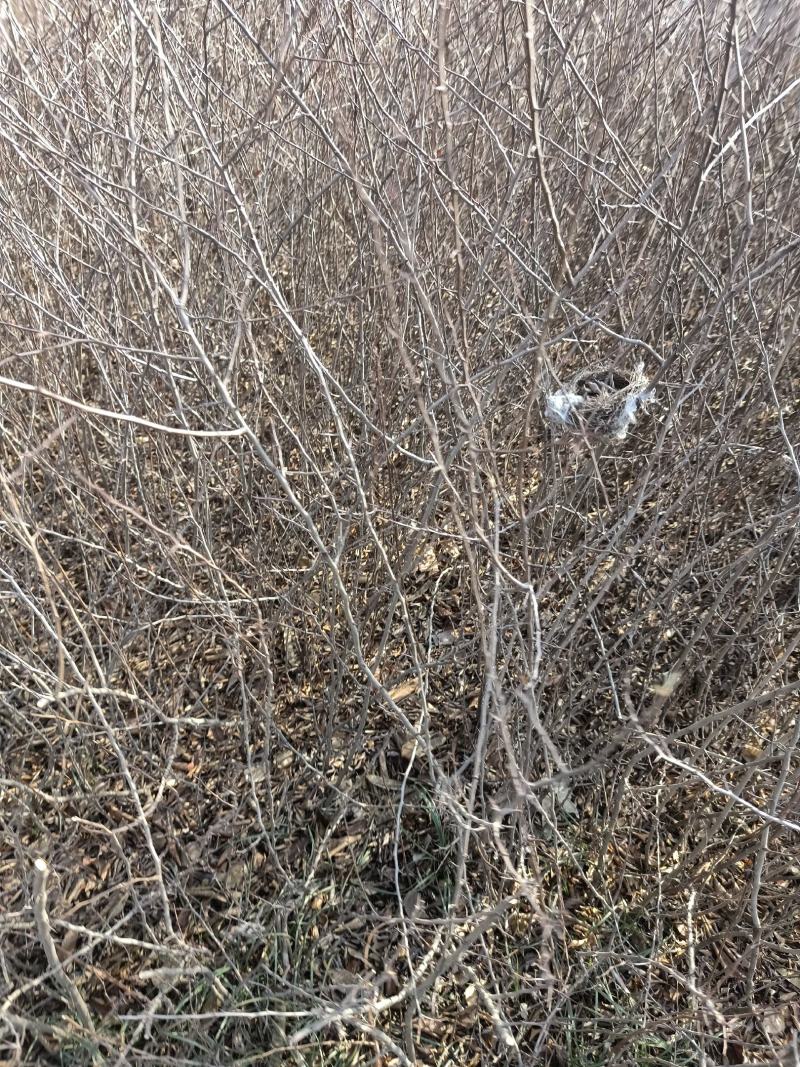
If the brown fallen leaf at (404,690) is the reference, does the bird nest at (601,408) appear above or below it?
above

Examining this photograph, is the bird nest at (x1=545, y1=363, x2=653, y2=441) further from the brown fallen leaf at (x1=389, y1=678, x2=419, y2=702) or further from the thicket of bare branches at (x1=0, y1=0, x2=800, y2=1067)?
the brown fallen leaf at (x1=389, y1=678, x2=419, y2=702)

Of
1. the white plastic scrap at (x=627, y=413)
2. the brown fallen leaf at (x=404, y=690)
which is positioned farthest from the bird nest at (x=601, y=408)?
the brown fallen leaf at (x=404, y=690)

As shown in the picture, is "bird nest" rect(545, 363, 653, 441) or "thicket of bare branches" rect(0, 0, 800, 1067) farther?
"thicket of bare branches" rect(0, 0, 800, 1067)

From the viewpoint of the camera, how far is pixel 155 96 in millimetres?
2012

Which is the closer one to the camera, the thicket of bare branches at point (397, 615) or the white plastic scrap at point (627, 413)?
the white plastic scrap at point (627, 413)

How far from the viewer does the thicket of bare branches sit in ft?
4.43

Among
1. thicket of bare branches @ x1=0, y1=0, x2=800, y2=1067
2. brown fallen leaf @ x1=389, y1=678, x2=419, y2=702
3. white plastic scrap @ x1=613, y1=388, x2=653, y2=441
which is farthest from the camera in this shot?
brown fallen leaf @ x1=389, y1=678, x2=419, y2=702

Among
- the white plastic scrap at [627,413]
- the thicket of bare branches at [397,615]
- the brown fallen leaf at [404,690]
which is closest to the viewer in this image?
the white plastic scrap at [627,413]

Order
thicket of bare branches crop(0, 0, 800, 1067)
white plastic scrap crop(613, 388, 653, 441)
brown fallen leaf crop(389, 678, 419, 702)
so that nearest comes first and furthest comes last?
1. white plastic scrap crop(613, 388, 653, 441)
2. thicket of bare branches crop(0, 0, 800, 1067)
3. brown fallen leaf crop(389, 678, 419, 702)

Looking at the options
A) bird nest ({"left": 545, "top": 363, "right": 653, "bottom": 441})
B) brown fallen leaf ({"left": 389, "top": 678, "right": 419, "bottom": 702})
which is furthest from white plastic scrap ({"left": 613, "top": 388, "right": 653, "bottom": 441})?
brown fallen leaf ({"left": 389, "top": 678, "right": 419, "bottom": 702})

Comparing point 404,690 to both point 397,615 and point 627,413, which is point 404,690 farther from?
point 627,413

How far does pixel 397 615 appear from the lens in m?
2.06

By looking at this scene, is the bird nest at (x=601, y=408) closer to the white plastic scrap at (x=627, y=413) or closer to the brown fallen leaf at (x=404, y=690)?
the white plastic scrap at (x=627, y=413)

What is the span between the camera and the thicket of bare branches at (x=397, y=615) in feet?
4.43
